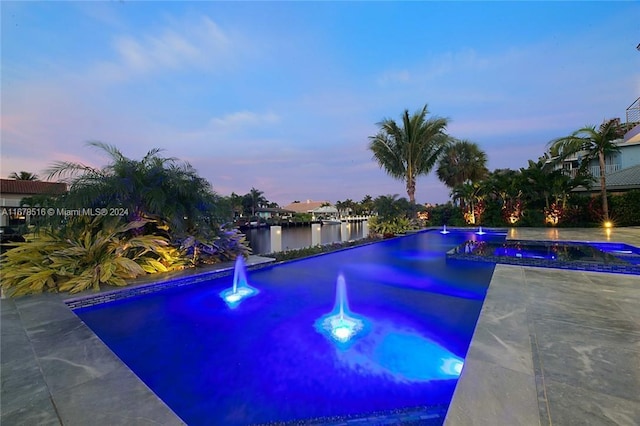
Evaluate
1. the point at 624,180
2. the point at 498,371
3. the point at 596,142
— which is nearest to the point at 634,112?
the point at 624,180

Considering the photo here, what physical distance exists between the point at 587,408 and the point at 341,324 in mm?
2602

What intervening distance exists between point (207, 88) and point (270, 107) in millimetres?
3902

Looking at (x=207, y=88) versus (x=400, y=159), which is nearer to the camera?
(x=207, y=88)

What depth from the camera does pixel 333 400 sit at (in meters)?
2.22

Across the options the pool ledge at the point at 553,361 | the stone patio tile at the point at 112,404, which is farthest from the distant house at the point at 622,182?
the stone patio tile at the point at 112,404

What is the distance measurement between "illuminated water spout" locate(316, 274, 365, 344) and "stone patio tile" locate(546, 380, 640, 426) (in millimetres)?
2050

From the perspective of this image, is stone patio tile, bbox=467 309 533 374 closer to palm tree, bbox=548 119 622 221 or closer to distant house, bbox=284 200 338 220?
palm tree, bbox=548 119 622 221

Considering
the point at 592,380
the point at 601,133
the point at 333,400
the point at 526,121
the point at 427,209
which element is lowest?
the point at 333,400

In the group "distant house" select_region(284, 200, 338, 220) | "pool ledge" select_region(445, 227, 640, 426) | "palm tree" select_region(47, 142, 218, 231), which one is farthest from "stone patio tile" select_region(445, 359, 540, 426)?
"distant house" select_region(284, 200, 338, 220)

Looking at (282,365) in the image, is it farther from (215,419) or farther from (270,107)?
(270,107)

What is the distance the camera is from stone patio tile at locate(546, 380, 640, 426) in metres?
1.36

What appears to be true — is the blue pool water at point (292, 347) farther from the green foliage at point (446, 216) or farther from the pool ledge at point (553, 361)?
the green foliage at point (446, 216)

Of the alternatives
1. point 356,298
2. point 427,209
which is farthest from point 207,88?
point 427,209

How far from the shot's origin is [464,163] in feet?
71.0
